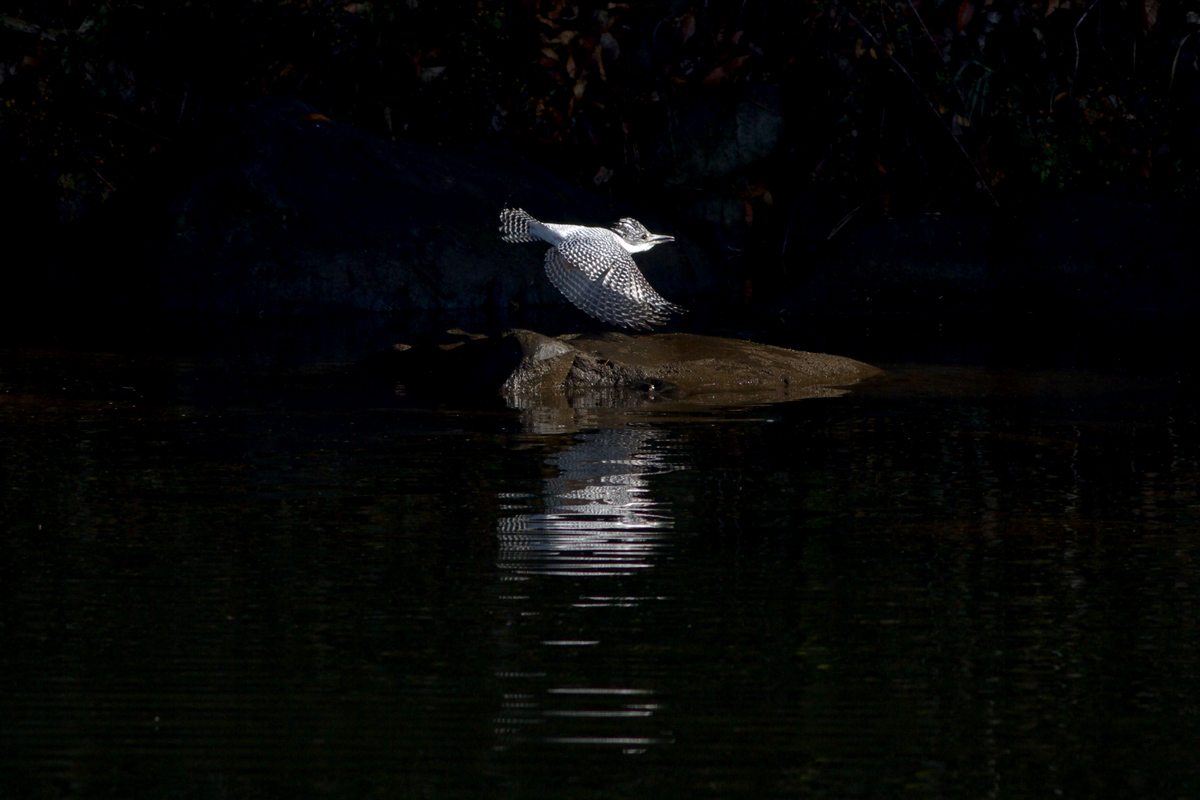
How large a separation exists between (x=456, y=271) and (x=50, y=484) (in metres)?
7.09

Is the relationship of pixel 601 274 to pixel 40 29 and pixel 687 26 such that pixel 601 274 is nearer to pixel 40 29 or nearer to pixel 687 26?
pixel 687 26

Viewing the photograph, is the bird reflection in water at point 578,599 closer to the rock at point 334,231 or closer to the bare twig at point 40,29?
the rock at point 334,231

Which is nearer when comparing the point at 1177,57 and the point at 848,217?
the point at 1177,57

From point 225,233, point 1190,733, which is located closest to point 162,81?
point 225,233

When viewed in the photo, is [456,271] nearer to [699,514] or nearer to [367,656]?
[699,514]

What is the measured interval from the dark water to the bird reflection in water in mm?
14

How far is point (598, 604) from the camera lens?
377cm

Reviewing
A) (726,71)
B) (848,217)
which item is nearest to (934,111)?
(848,217)

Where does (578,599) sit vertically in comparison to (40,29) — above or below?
below

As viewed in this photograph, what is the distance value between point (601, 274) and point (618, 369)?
0.65 m

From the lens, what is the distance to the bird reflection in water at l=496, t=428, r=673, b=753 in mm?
2965

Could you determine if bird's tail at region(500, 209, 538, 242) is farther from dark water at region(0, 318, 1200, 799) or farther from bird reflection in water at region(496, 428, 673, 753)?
bird reflection in water at region(496, 428, 673, 753)

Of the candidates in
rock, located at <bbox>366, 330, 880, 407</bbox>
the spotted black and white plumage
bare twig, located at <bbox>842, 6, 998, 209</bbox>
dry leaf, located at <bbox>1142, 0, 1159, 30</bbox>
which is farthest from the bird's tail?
dry leaf, located at <bbox>1142, 0, 1159, 30</bbox>

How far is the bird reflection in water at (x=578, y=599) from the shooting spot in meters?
2.96
